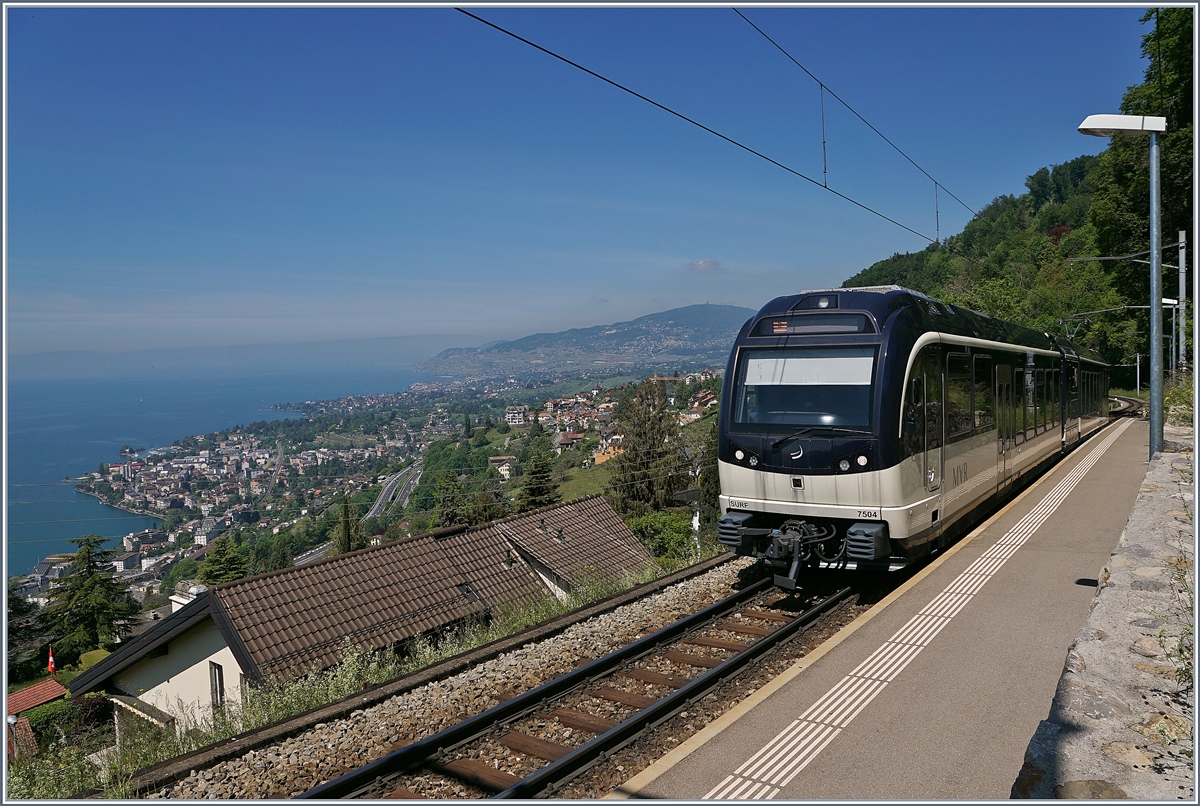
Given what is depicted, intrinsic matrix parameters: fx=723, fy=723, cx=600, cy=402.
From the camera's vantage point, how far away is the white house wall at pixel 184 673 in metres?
11.6

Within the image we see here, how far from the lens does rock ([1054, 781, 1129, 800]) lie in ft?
9.21

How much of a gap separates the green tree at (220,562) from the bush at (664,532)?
58.6ft

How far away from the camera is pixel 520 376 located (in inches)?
4348

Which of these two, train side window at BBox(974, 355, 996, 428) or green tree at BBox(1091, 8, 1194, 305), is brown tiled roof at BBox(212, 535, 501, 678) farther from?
green tree at BBox(1091, 8, 1194, 305)

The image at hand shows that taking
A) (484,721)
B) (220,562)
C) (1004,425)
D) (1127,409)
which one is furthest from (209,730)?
(1127,409)

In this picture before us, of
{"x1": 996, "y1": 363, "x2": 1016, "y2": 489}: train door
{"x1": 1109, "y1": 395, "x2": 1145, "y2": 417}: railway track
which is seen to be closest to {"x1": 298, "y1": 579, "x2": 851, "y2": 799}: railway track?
{"x1": 996, "y1": 363, "x2": 1016, "y2": 489}: train door

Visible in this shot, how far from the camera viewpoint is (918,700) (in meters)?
5.04

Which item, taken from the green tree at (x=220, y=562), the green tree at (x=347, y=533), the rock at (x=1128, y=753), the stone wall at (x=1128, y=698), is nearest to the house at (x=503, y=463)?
the green tree at (x=347, y=533)

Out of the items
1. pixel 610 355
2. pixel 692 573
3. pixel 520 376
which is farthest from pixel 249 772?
pixel 610 355

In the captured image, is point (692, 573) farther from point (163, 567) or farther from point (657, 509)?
point (657, 509)

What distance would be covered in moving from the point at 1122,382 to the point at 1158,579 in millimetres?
65452

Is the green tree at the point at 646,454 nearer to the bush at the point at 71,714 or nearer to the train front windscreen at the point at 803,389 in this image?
the bush at the point at 71,714

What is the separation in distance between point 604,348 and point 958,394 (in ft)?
426

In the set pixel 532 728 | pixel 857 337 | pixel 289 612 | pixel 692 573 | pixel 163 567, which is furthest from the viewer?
pixel 163 567
